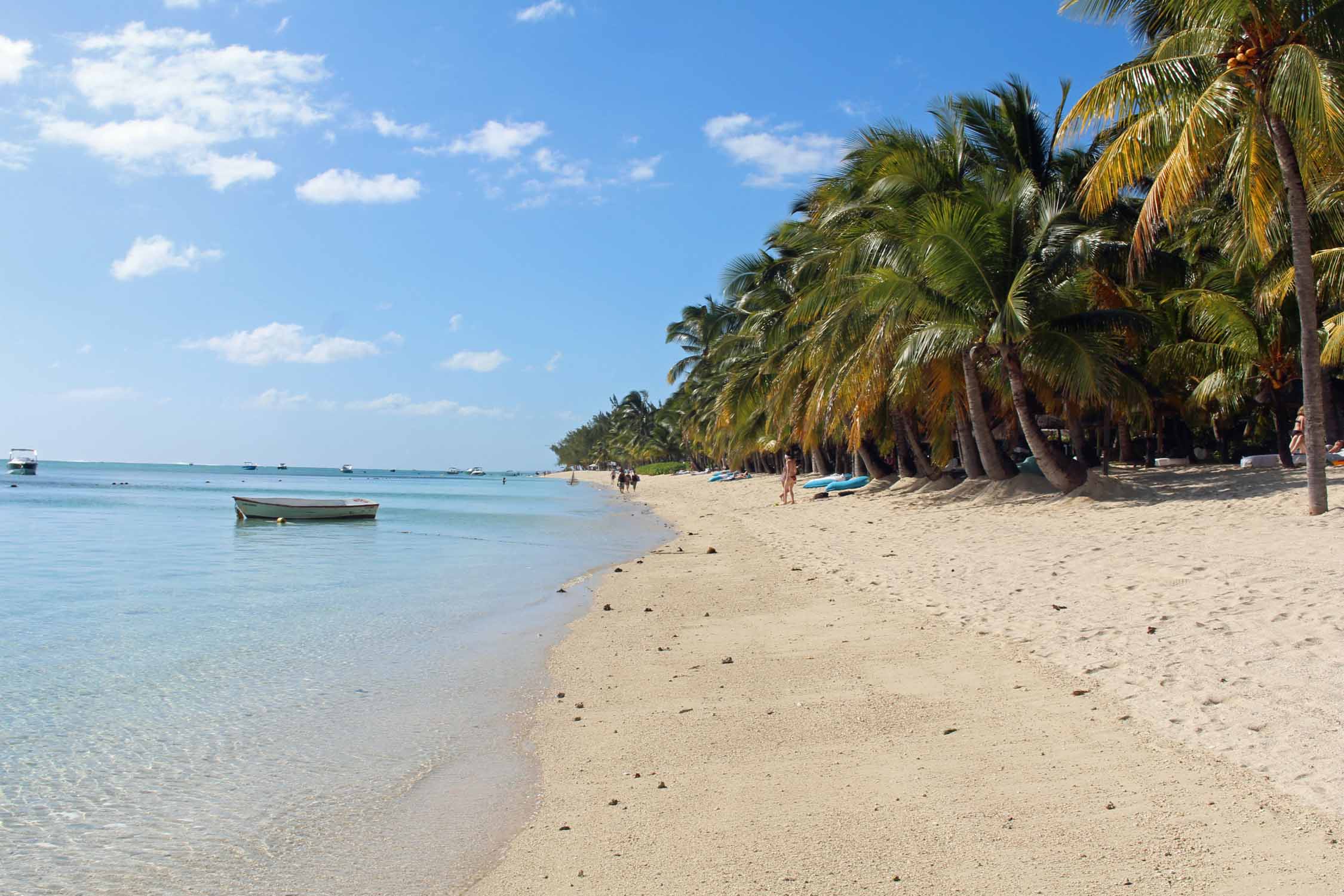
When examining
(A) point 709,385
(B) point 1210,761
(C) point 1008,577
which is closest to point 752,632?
(C) point 1008,577

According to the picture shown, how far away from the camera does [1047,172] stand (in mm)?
20047

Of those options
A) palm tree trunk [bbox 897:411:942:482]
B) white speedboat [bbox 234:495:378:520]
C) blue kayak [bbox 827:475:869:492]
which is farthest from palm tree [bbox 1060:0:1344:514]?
→ white speedboat [bbox 234:495:378:520]

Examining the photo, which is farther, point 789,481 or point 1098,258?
point 789,481

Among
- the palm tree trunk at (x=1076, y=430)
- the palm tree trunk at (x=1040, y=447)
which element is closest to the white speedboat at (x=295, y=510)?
the palm tree trunk at (x=1040, y=447)

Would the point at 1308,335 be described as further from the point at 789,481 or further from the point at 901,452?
the point at 789,481

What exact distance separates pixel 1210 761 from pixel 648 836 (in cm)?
270

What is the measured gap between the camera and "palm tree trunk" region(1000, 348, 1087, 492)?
655 inches

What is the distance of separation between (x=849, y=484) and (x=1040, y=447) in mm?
10908

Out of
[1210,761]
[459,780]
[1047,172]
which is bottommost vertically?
[459,780]

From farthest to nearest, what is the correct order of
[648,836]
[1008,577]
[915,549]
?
1. [915,549]
2. [1008,577]
3. [648,836]

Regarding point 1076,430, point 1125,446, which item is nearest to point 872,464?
point 1076,430

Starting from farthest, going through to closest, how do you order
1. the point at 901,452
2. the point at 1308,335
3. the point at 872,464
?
the point at 872,464, the point at 901,452, the point at 1308,335

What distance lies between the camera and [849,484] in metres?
27.8

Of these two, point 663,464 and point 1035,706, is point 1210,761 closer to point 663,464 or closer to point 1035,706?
point 1035,706
